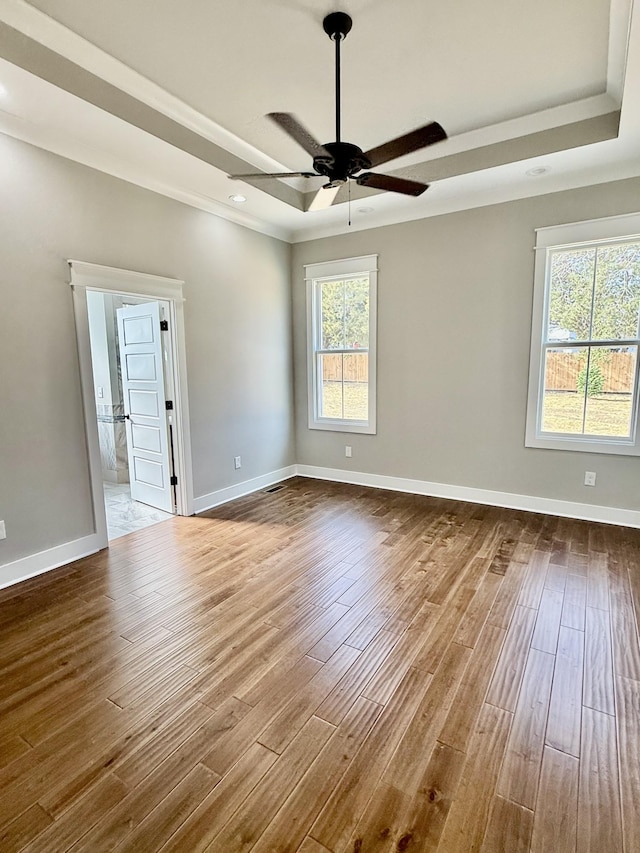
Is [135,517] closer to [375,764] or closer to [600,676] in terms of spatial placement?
[375,764]

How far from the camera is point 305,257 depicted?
202 inches

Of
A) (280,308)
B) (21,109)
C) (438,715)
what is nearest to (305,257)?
(280,308)

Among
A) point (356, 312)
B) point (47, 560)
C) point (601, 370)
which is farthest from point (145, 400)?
point (601, 370)

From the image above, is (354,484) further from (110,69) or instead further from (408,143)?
(110,69)

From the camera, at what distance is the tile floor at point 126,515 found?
3863 mm

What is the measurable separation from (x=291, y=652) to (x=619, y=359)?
348 centimetres

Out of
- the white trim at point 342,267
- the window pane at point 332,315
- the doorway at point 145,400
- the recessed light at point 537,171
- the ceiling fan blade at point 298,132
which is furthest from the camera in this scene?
the window pane at point 332,315

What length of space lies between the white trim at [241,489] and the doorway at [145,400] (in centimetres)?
16

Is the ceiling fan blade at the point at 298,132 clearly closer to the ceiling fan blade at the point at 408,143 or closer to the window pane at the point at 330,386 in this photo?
the ceiling fan blade at the point at 408,143

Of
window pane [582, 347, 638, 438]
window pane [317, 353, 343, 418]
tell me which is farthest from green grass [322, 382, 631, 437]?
window pane [317, 353, 343, 418]

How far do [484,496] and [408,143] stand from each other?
329 centimetres

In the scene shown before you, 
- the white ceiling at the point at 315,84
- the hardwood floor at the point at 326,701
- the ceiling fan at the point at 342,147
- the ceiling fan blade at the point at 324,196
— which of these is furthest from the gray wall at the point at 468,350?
the ceiling fan at the point at 342,147

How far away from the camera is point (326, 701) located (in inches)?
72.8

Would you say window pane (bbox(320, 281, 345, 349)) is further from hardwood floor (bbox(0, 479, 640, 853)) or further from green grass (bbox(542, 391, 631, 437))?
hardwood floor (bbox(0, 479, 640, 853))
